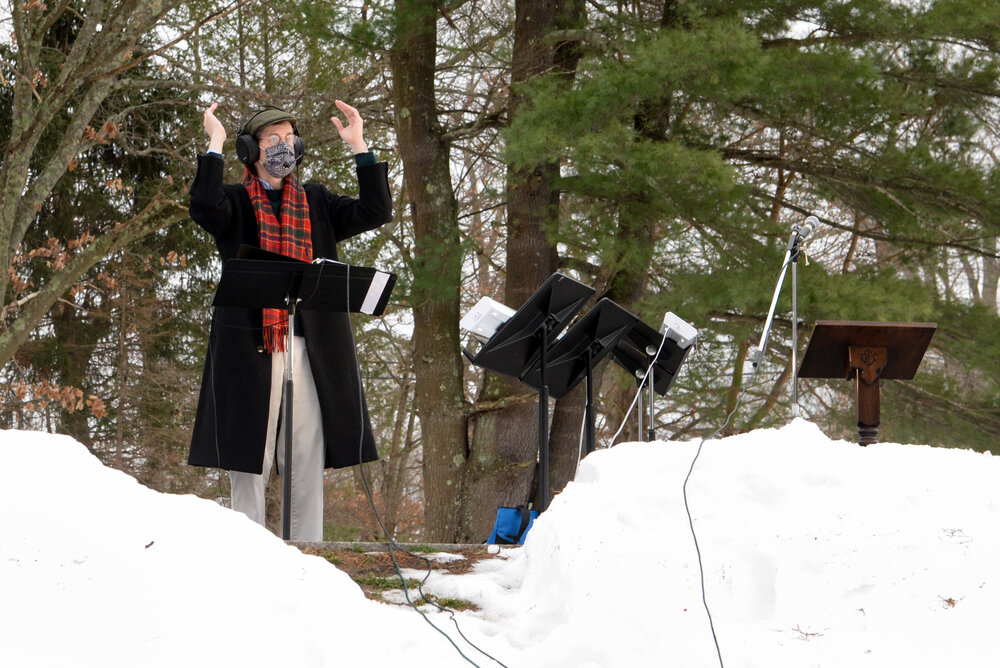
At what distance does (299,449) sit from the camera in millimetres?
4102

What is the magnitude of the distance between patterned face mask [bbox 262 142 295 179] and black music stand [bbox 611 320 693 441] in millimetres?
1647

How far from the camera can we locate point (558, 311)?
4.27 meters

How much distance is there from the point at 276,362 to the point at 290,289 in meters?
0.45

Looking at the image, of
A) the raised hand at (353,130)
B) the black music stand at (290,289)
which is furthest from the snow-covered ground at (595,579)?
the raised hand at (353,130)

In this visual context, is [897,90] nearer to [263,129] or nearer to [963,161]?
[963,161]

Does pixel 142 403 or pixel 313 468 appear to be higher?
pixel 313 468

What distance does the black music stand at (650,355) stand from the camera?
464 centimetres

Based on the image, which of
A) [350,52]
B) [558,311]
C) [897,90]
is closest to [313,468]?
[558,311]

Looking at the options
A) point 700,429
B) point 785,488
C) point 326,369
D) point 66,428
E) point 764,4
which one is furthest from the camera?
point 700,429

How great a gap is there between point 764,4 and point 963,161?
182cm

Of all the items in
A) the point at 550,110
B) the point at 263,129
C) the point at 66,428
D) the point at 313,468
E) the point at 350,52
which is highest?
the point at 350,52

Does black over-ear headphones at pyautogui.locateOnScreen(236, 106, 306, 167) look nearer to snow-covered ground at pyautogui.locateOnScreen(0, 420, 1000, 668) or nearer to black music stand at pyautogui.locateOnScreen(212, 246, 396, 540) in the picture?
black music stand at pyautogui.locateOnScreen(212, 246, 396, 540)

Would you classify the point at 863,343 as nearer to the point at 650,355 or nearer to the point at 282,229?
the point at 650,355

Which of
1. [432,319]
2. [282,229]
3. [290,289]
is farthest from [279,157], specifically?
[432,319]
